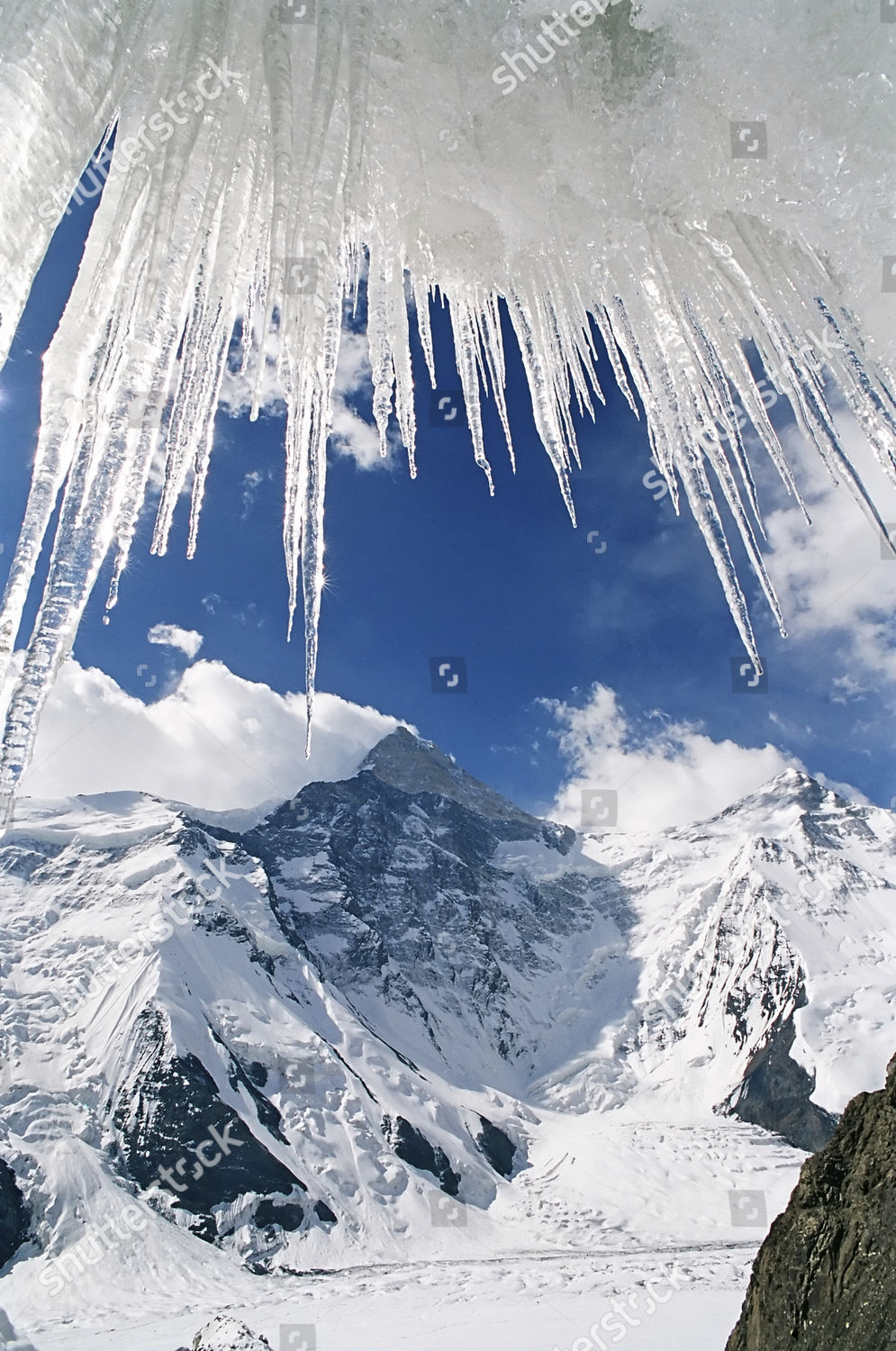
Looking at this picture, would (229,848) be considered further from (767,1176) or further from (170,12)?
(170,12)

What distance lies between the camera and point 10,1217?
8106 cm

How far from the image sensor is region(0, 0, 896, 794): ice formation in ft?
10.2

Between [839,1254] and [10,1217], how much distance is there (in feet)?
351

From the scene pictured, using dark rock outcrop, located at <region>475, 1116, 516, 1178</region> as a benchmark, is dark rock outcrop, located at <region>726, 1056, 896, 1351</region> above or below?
below

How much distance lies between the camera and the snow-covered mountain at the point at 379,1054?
298 ft

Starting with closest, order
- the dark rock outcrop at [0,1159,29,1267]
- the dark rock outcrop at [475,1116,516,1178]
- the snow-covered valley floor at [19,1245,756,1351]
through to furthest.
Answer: the snow-covered valley floor at [19,1245,756,1351]
the dark rock outcrop at [0,1159,29,1267]
the dark rock outcrop at [475,1116,516,1178]

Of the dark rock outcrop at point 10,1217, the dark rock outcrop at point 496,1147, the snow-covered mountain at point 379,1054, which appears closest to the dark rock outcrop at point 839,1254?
the snow-covered mountain at point 379,1054

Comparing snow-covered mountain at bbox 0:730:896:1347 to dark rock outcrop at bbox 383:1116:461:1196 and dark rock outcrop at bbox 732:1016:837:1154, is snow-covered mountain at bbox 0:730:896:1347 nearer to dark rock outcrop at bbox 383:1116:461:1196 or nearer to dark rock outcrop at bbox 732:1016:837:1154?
dark rock outcrop at bbox 732:1016:837:1154

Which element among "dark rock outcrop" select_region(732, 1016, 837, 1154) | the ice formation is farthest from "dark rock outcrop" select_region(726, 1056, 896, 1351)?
"dark rock outcrop" select_region(732, 1016, 837, 1154)

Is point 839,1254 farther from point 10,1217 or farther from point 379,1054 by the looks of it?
point 379,1054

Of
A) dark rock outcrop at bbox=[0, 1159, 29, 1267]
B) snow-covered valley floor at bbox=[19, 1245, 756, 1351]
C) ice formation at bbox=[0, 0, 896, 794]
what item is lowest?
snow-covered valley floor at bbox=[19, 1245, 756, 1351]

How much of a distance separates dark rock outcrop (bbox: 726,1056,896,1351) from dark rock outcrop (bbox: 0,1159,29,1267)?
10467cm

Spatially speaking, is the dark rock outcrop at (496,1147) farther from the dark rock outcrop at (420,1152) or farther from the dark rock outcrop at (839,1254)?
the dark rock outcrop at (839,1254)

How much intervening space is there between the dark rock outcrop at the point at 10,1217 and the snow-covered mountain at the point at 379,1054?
0.64 metres
